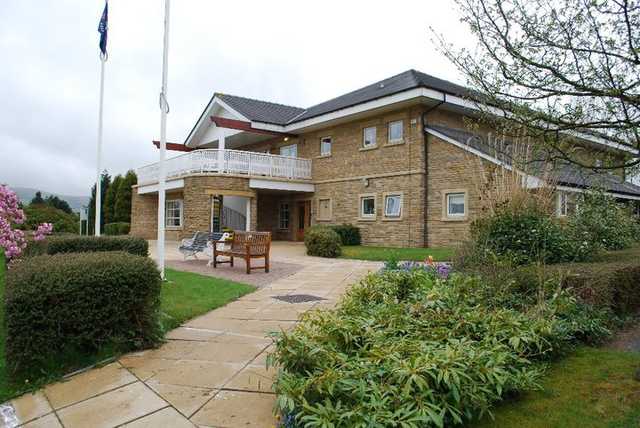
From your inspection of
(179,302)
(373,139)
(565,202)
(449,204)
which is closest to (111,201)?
(373,139)

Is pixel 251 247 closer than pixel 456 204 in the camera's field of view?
Yes

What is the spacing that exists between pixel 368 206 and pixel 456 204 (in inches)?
160

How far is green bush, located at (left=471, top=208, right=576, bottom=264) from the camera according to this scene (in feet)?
22.1

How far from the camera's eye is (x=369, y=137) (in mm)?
18562

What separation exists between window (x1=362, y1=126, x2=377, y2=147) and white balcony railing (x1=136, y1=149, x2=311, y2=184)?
11.7 ft

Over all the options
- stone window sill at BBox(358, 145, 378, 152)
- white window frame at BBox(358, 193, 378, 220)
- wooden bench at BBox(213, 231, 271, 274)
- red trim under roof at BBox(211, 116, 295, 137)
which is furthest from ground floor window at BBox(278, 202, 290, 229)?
wooden bench at BBox(213, 231, 271, 274)

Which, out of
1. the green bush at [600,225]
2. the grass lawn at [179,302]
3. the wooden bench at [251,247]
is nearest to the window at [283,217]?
the wooden bench at [251,247]

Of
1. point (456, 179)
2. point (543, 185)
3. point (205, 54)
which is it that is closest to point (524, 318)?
point (543, 185)

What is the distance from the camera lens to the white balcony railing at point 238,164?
1962 centimetres

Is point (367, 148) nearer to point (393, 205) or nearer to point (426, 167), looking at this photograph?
point (393, 205)

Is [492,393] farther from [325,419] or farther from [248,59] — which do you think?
[248,59]

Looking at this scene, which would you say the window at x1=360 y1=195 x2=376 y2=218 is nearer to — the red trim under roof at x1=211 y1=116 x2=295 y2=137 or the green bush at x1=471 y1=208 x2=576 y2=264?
the red trim under roof at x1=211 y1=116 x2=295 y2=137

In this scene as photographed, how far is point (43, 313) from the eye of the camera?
3650mm

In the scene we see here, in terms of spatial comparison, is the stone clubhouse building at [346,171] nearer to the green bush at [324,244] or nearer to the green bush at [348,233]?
the green bush at [348,233]
